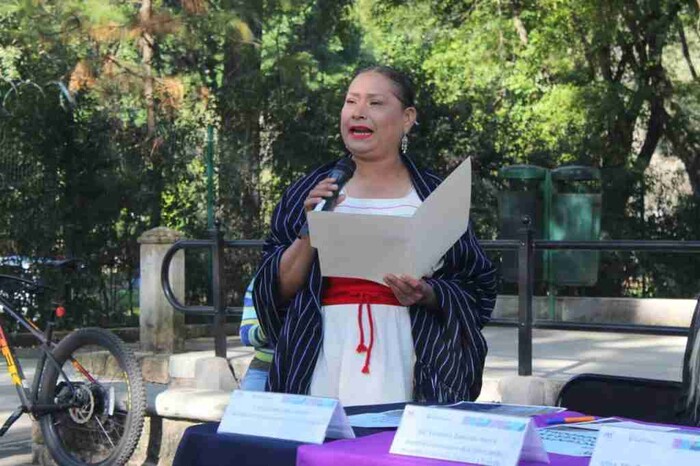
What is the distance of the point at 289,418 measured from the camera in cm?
265

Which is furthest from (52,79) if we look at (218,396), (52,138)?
(218,396)

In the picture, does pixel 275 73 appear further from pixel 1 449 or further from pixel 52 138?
pixel 1 449

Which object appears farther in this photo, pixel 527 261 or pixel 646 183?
pixel 646 183

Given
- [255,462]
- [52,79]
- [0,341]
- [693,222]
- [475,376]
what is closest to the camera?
[255,462]

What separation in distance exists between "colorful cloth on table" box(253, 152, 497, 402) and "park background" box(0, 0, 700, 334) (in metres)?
10.3

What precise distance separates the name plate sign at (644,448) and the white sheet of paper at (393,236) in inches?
40.9

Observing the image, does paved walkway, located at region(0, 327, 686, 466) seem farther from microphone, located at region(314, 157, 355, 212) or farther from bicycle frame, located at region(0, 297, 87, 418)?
microphone, located at region(314, 157, 355, 212)

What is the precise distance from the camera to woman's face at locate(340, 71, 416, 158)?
3.49m

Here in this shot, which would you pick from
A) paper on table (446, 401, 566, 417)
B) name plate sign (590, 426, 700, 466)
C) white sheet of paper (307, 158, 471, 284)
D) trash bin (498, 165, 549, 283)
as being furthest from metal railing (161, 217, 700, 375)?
trash bin (498, 165, 549, 283)

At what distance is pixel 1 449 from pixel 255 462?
6.04m

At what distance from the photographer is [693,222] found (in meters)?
17.7

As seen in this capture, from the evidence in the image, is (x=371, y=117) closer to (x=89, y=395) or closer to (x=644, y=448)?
(x=644, y=448)

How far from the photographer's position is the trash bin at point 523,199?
15477mm

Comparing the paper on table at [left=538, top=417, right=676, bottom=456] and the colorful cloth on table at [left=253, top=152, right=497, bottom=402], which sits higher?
the colorful cloth on table at [left=253, top=152, right=497, bottom=402]
